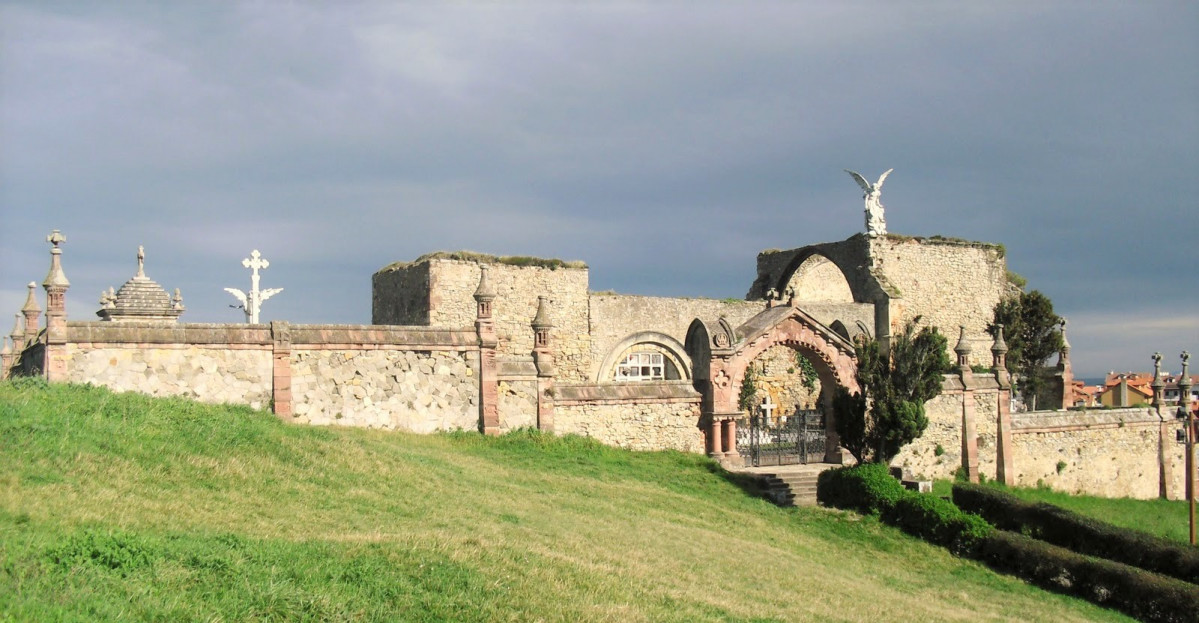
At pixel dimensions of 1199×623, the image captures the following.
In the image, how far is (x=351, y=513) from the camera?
12.1 m

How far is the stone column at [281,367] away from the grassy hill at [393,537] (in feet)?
4.64

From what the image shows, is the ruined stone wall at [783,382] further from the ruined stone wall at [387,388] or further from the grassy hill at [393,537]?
the ruined stone wall at [387,388]

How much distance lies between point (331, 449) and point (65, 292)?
653cm

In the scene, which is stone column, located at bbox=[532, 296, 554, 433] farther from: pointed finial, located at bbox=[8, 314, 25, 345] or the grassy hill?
pointed finial, located at bbox=[8, 314, 25, 345]

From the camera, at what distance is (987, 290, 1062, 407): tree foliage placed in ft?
111

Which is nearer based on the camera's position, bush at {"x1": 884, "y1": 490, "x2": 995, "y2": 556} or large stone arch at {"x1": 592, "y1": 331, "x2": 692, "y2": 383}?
bush at {"x1": 884, "y1": 490, "x2": 995, "y2": 556}

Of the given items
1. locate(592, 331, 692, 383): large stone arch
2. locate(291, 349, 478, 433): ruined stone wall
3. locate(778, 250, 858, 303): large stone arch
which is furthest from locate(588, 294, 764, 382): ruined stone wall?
locate(291, 349, 478, 433): ruined stone wall

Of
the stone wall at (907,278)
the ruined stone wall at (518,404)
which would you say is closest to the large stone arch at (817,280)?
the stone wall at (907,278)

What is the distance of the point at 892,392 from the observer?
2162 centimetres

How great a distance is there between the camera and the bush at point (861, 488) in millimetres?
20281

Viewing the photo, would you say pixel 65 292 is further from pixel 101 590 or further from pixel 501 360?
pixel 101 590

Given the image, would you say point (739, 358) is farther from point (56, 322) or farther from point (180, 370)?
point (56, 322)

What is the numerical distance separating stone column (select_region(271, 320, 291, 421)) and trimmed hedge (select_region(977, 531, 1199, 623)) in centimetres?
1332

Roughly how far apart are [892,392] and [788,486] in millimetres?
3025
